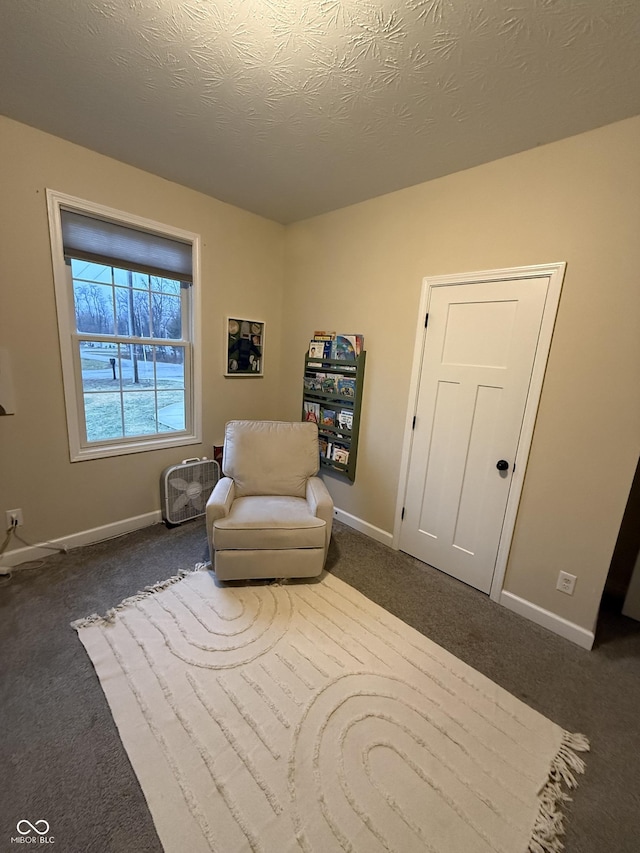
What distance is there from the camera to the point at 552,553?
1.88m

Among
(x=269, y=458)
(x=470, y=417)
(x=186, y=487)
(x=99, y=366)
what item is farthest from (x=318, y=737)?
(x=99, y=366)

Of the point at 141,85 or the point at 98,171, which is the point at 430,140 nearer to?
the point at 141,85

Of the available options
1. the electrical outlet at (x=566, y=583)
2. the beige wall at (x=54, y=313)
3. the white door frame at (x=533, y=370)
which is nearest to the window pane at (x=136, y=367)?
the beige wall at (x=54, y=313)

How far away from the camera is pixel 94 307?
90.0 inches

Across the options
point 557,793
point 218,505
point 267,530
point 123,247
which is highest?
point 123,247

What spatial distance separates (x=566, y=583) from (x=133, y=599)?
236cm

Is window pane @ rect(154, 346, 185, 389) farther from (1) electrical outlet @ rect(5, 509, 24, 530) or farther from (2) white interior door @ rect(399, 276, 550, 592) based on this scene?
(2) white interior door @ rect(399, 276, 550, 592)

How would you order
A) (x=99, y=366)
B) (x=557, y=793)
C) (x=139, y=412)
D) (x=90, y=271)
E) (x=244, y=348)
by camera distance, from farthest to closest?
(x=244, y=348)
(x=139, y=412)
(x=99, y=366)
(x=90, y=271)
(x=557, y=793)

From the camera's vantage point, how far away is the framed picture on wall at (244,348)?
9.59 ft

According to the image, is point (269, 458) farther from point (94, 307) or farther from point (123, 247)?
point (123, 247)

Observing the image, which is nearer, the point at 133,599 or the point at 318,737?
the point at 318,737

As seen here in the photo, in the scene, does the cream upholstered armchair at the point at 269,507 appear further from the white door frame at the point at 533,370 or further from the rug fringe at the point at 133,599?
the white door frame at the point at 533,370

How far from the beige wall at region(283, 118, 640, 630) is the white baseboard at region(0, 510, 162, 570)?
206 cm

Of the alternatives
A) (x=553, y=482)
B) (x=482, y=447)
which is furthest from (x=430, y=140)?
(x=553, y=482)
